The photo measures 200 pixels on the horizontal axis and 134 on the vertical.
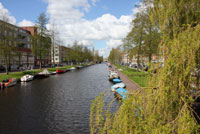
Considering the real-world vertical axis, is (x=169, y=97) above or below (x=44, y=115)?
above

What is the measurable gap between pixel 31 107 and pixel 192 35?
18.1 meters

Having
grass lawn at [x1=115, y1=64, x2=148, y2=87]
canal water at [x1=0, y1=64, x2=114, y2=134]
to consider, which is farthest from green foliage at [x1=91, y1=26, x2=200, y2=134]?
canal water at [x1=0, y1=64, x2=114, y2=134]

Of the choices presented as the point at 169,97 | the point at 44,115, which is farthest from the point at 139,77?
the point at 169,97

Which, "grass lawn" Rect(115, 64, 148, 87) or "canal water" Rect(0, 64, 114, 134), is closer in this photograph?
"grass lawn" Rect(115, 64, 148, 87)

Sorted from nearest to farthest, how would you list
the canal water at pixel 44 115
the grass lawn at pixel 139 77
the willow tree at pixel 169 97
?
the willow tree at pixel 169 97 → the grass lawn at pixel 139 77 → the canal water at pixel 44 115

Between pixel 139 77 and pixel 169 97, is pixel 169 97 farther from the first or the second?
pixel 139 77

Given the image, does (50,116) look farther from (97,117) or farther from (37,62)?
(37,62)

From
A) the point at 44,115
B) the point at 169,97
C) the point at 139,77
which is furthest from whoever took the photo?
the point at 139,77

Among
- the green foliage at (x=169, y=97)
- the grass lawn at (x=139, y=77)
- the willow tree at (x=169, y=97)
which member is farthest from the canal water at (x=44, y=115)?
the green foliage at (x=169, y=97)

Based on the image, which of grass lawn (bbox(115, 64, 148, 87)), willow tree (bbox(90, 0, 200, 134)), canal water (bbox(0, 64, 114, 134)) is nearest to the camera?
willow tree (bbox(90, 0, 200, 134))

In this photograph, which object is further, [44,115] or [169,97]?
[44,115]

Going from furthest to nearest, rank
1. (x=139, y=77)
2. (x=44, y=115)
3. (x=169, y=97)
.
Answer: (x=139, y=77) < (x=44, y=115) < (x=169, y=97)

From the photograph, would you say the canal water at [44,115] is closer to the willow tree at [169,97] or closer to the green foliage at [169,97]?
the willow tree at [169,97]

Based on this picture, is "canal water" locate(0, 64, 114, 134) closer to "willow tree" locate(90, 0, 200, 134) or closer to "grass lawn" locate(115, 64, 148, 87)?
"grass lawn" locate(115, 64, 148, 87)
